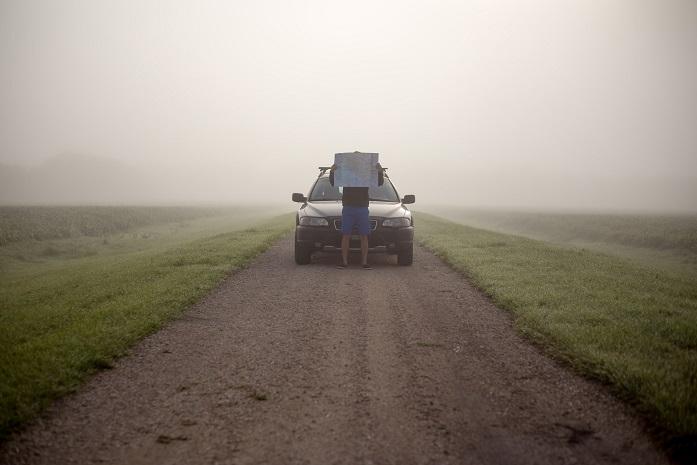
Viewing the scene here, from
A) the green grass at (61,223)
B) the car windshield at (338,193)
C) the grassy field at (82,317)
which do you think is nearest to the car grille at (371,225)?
the car windshield at (338,193)

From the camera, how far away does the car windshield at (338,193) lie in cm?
1051

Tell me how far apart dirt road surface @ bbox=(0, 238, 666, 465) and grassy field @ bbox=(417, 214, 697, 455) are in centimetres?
25

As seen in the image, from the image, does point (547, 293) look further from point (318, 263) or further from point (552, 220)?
point (552, 220)

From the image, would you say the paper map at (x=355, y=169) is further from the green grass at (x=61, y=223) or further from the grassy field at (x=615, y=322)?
the green grass at (x=61, y=223)

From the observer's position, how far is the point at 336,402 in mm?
3305

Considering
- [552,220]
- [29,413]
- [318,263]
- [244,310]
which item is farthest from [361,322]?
[552,220]

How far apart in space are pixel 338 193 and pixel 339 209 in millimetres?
1345

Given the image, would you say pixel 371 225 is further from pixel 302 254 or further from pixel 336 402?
pixel 336 402

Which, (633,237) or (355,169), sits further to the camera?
(633,237)

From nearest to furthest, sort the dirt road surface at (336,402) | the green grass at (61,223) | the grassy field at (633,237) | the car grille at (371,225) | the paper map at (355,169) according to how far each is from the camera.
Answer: the dirt road surface at (336,402)
the paper map at (355,169)
the car grille at (371,225)
the grassy field at (633,237)
the green grass at (61,223)

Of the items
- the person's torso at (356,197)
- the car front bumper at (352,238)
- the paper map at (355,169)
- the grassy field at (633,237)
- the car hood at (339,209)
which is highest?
the paper map at (355,169)

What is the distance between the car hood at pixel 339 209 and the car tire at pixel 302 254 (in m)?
0.83

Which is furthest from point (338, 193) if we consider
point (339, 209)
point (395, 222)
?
point (395, 222)

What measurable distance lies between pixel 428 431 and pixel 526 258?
928 centimetres
